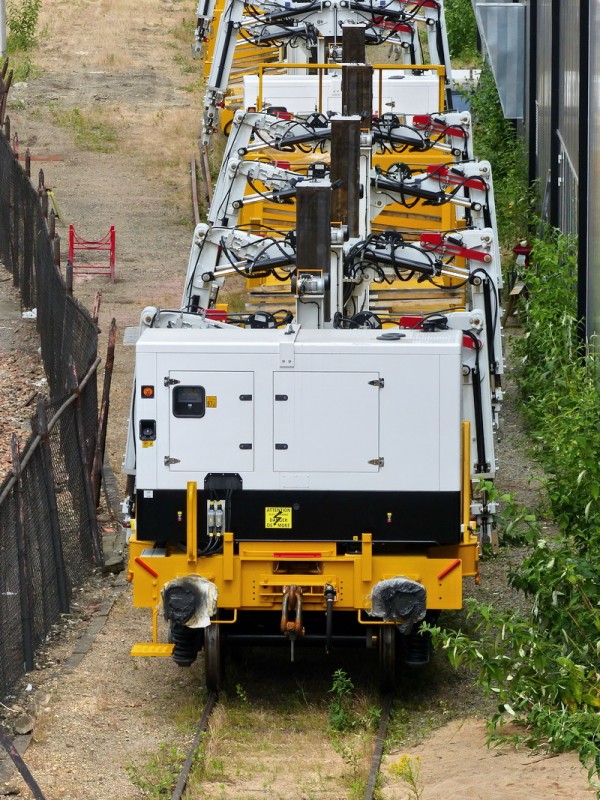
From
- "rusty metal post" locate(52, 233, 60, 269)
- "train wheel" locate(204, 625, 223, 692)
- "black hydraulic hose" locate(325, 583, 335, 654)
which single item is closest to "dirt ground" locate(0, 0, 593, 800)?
"train wheel" locate(204, 625, 223, 692)

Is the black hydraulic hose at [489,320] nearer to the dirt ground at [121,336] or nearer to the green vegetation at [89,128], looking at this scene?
the dirt ground at [121,336]

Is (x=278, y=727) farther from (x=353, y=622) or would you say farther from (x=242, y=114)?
(x=242, y=114)

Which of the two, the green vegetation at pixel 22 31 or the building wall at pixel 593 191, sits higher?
the green vegetation at pixel 22 31

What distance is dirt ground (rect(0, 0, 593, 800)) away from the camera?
10773 millimetres

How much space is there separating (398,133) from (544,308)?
3157mm

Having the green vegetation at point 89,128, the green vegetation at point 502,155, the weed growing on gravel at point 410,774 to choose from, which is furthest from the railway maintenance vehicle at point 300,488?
the green vegetation at point 89,128

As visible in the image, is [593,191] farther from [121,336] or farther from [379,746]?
[379,746]

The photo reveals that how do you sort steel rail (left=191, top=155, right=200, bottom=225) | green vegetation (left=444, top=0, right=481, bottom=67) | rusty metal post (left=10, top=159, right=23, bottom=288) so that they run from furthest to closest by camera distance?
green vegetation (left=444, top=0, right=481, bottom=67) < steel rail (left=191, top=155, right=200, bottom=225) < rusty metal post (left=10, top=159, right=23, bottom=288)

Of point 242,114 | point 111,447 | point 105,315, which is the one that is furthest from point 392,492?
point 105,315

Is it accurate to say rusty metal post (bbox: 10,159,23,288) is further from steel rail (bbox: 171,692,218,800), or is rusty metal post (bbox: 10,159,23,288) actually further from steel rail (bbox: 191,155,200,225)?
steel rail (bbox: 171,692,218,800)

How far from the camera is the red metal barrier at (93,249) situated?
2920 centimetres

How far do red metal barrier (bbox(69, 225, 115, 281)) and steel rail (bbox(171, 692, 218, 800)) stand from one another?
57.6 feet

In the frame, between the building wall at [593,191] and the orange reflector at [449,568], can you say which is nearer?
the orange reflector at [449,568]

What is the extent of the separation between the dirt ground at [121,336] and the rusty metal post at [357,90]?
4474mm
